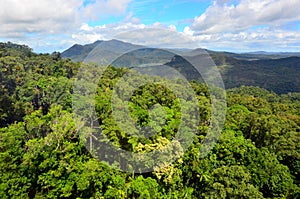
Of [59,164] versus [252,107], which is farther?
[252,107]

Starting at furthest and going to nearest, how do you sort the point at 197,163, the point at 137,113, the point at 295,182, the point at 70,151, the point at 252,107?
the point at 252,107, the point at 295,182, the point at 137,113, the point at 197,163, the point at 70,151

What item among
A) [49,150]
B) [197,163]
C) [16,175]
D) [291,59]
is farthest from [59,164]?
[291,59]

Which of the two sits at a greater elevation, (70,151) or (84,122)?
(84,122)

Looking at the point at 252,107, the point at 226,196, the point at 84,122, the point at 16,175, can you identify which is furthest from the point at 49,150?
the point at 252,107

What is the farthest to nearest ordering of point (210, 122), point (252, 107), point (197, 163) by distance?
point (252, 107), point (210, 122), point (197, 163)

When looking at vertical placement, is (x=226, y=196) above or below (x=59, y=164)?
below

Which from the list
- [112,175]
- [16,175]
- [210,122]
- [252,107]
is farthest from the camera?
[252,107]

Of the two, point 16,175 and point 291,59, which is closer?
point 16,175

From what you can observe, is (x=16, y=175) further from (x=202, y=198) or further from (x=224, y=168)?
(x=224, y=168)

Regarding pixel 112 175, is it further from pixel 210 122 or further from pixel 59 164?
pixel 210 122

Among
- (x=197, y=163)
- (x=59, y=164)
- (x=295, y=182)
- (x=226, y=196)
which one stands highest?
(x=59, y=164)
